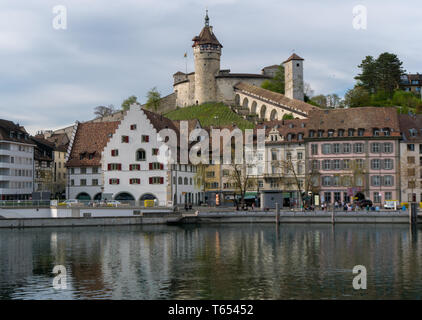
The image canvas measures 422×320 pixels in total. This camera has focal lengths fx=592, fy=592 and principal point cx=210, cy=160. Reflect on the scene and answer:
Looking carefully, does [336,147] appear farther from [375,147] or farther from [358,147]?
[375,147]

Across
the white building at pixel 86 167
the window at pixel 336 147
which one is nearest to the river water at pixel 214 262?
the white building at pixel 86 167

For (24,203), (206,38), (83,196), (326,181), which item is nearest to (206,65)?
(206,38)

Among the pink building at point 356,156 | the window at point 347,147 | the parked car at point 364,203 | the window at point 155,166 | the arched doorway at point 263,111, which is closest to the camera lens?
the parked car at point 364,203

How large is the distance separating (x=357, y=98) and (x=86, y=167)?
66561 millimetres

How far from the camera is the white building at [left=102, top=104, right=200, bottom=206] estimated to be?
85.8m

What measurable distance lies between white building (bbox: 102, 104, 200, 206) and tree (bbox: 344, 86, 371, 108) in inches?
2235

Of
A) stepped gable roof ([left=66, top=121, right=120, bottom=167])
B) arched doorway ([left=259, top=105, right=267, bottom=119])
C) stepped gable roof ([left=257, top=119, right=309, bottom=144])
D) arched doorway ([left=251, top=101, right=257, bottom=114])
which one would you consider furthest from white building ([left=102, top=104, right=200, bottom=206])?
arched doorway ([left=251, top=101, right=257, bottom=114])

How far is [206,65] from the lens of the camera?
559ft

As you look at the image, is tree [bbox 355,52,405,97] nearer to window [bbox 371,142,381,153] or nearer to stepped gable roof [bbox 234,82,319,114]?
stepped gable roof [bbox 234,82,319,114]

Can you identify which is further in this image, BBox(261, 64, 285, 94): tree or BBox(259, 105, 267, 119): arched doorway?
BBox(261, 64, 285, 94): tree

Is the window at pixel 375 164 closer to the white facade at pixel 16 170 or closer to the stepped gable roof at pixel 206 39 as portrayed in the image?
the white facade at pixel 16 170

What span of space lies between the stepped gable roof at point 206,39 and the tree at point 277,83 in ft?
57.3

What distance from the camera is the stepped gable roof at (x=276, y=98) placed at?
132500mm
